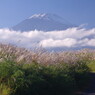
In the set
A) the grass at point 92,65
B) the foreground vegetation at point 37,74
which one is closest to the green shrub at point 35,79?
the foreground vegetation at point 37,74

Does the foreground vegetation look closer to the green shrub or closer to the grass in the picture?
the green shrub

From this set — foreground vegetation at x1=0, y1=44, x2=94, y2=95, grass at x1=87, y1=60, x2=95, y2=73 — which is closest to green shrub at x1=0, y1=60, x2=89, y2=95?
foreground vegetation at x1=0, y1=44, x2=94, y2=95

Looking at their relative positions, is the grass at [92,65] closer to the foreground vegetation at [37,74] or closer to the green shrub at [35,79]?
the foreground vegetation at [37,74]

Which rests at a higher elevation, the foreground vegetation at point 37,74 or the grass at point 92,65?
the grass at point 92,65

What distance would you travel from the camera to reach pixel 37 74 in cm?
1224

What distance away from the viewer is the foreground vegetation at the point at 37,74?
36.2ft

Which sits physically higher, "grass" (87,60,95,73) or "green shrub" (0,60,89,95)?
"grass" (87,60,95,73)

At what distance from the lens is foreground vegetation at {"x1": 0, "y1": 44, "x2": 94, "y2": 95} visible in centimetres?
1103

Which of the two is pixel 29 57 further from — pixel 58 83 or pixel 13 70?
pixel 13 70

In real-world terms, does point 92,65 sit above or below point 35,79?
above

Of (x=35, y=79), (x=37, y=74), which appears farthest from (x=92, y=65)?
(x=35, y=79)

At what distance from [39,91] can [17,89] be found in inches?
43.2

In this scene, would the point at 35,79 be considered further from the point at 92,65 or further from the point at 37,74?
the point at 92,65

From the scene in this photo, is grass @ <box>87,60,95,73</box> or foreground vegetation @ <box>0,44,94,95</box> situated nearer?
foreground vegetation @ <box>0,44,94,95</box>
